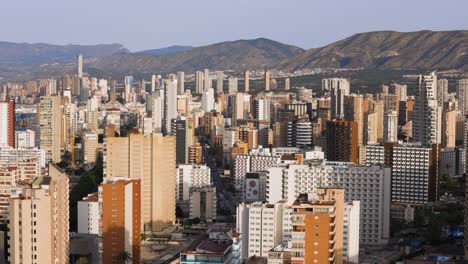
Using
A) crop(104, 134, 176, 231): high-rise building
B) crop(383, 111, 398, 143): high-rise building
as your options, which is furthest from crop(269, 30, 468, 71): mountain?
crop(104, 134, 176, 231): high-rise building

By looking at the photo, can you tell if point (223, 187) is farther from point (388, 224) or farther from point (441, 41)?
point (441, 41)

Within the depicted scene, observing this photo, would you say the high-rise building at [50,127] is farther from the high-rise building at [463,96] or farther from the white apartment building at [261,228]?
the white apartment building at [261,228]

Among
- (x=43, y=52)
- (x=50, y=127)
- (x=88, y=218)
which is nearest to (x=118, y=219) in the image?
(x=88, y=218)

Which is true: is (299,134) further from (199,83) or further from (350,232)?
(199,83)

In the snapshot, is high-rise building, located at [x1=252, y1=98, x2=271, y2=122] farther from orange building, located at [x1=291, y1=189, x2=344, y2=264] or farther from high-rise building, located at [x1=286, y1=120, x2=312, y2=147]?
orange building, located at [x1=291, y1=189, x2=344, y2=264]

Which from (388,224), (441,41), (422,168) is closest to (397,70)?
(441,41)
